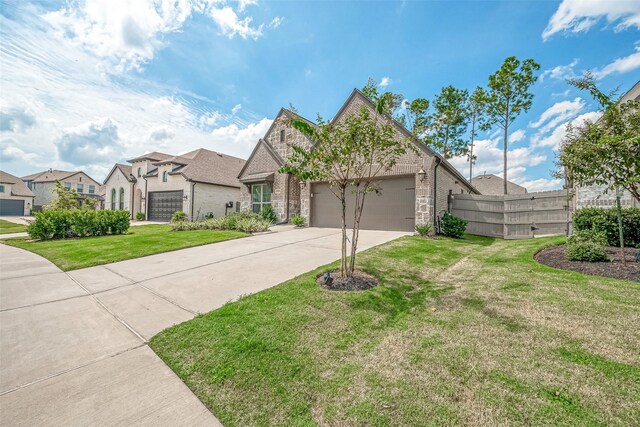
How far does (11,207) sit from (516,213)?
182 feet

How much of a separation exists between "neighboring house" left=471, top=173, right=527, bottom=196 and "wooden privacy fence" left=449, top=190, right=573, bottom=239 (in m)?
23.2

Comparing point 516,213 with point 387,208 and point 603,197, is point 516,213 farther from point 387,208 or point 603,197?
point 387,208

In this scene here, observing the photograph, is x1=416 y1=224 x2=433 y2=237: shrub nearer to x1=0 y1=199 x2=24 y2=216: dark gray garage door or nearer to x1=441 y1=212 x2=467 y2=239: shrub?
x1=441 y1=212 x2=467 y2=239: shrub

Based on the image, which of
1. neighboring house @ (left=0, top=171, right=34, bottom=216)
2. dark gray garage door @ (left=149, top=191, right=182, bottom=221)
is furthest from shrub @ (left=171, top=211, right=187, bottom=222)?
neighboring house @ (left=0, top=171, right=34, bottom=216)

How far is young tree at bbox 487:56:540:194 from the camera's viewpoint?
17.9m

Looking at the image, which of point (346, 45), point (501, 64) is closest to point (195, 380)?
point (346, 45)

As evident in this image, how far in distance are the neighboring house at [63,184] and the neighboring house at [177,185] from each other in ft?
65.8

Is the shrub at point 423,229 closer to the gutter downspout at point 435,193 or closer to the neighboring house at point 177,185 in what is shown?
the gutter downspout at point 435,193

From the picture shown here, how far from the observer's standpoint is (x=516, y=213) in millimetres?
11570

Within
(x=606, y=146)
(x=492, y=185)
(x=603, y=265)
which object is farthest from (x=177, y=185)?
(x=492, y=185)

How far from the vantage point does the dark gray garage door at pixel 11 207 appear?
111ft

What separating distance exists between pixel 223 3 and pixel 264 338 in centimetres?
877

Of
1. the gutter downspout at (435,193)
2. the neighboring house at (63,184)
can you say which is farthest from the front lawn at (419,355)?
the neighboring house at (63,184)

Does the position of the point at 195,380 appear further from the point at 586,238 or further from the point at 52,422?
the point at 586,238
